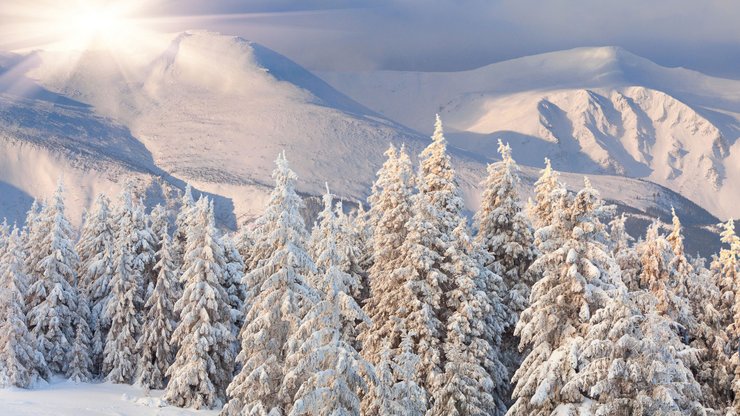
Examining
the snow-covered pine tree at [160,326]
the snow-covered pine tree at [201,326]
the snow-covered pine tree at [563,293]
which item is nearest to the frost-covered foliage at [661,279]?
the snow-covered pine tree at [563,293]

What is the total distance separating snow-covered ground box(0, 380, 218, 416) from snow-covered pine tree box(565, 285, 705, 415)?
22.8 metres

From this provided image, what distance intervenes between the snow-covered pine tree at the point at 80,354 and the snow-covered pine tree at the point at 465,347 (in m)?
22.3

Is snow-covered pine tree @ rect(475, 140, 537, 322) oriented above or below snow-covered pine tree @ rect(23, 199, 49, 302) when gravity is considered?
above

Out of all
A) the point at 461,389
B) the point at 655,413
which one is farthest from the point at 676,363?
the point at 461,389

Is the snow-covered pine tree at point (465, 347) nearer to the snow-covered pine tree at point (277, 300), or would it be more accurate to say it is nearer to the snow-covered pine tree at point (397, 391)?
the snow-covered pine tree at point (397, 391)

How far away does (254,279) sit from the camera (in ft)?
97.3

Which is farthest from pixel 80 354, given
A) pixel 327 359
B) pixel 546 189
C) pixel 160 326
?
pixel 546 189

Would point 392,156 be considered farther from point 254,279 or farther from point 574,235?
point 574,235

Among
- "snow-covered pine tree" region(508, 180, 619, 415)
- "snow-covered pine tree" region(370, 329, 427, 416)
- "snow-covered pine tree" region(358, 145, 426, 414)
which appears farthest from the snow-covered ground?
"snow-covered pine tree" region(508, 180, 619, 415)

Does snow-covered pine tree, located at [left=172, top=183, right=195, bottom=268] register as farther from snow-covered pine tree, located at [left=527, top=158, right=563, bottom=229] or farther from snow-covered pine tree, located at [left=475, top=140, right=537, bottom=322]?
snow-covered pine tree, located at [left=527, top=158, right=563, bottom=229]

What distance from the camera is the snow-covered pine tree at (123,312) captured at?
4431 cm

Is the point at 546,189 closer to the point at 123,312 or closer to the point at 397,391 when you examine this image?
the point at 397,391

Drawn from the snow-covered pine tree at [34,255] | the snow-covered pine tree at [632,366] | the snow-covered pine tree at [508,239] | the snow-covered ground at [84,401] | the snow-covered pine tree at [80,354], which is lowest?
the snow-covered ground at [84,401]

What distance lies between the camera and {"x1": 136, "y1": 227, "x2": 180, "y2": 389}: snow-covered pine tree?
43.9 meters
